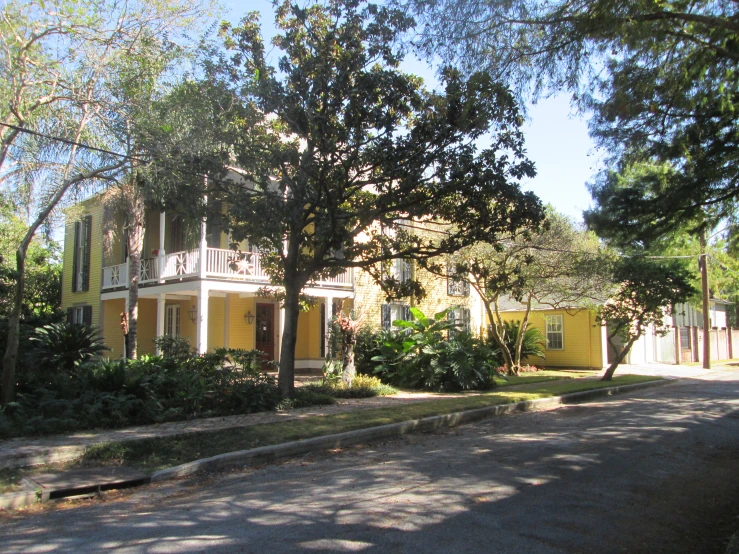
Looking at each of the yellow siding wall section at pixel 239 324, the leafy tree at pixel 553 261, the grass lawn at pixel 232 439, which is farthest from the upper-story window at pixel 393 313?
the grass lawn at pixel 232 439

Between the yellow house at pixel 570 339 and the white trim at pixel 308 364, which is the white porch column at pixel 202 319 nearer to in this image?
the white trim at pixel 308 364

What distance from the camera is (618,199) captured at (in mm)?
10953

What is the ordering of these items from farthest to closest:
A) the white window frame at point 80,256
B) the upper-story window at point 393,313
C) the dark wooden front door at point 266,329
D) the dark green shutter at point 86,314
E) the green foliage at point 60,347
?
the white window frame at point 80,256 → the dark green shutter at point 86,314 → the upper-story window at point 393,313 → the dark wooden front door at point 266,329 → the green foliage at point 60,347

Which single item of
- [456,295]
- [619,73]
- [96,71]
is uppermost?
[96,71]

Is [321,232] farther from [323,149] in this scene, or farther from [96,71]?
[96,71]

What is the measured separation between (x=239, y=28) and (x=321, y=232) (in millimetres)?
4208

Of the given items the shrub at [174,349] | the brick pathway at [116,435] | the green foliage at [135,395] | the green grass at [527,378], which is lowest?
the brick pathway at [116,435]

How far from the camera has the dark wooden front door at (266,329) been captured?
72.2 ft

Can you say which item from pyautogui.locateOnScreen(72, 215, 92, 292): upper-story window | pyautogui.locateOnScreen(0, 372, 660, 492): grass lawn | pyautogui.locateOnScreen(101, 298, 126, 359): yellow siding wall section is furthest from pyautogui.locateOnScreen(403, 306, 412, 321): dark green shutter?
pyautogui.locateOnScreen(72, 215, 92, 292): upper-story window

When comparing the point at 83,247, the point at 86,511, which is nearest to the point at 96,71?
the point at 86,511

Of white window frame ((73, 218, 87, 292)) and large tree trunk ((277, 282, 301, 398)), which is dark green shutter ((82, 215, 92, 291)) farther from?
large tree trunk ((277, 282, 301, 398))

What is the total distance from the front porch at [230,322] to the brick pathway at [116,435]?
8.34 m

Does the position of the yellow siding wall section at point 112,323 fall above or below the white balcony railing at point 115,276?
below

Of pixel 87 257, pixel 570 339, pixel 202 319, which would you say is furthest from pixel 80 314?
pixel 570 339
